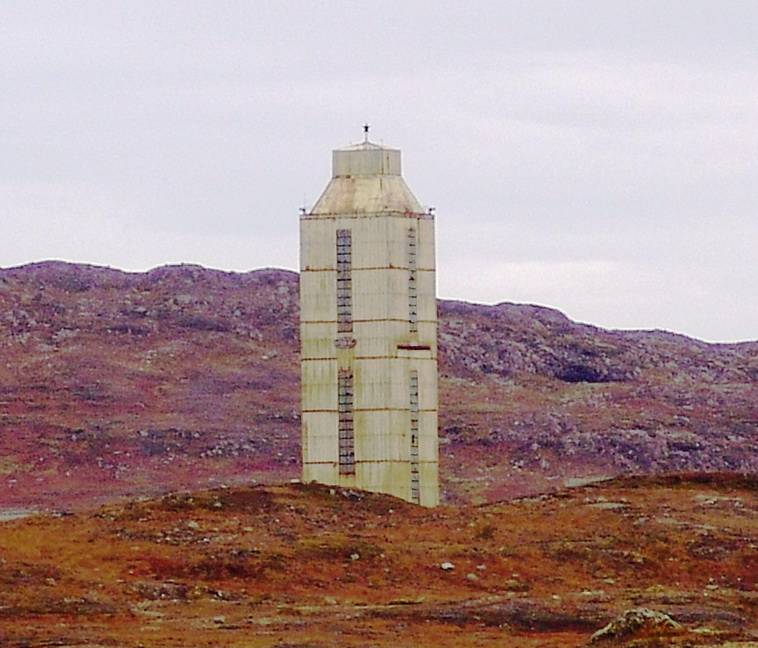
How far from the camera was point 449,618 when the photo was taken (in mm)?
35344

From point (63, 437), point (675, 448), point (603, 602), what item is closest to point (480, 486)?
point (675, 448)

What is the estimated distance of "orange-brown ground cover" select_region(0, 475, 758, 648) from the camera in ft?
113

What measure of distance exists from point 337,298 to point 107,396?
48.3 m

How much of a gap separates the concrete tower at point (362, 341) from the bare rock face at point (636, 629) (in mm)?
18251

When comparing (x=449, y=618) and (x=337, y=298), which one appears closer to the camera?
(x=449, y=618)

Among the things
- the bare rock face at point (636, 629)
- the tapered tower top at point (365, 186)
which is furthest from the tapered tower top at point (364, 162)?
the bare rock face at point (636, 629)

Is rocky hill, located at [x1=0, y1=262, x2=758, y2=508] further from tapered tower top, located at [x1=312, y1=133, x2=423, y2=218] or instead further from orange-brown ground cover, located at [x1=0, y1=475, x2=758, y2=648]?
orange-brown ground cover, located at [x1=0, y1=475, x2=758, y2=648]

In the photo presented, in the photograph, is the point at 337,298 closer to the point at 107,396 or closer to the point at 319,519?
the point at 319,519

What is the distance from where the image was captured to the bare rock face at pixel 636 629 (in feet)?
102

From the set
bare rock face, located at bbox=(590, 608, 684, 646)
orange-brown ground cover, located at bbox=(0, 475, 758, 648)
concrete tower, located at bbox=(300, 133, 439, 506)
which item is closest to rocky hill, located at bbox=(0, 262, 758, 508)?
concrete tower, located at bbox=(300, 133, 439, 506)

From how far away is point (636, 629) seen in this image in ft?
103

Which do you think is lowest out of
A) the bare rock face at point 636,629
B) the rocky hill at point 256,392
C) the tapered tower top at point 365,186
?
the bare rock face at point 636,629

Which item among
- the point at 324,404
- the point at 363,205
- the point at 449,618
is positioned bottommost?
the point at 449,618

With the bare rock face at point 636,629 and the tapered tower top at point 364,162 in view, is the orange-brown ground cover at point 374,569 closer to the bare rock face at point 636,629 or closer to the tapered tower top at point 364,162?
the bare rock face at point 636,629
